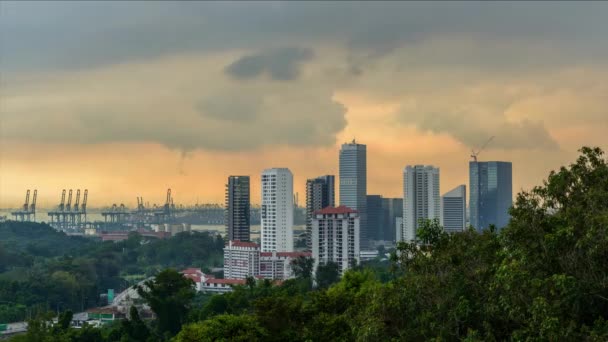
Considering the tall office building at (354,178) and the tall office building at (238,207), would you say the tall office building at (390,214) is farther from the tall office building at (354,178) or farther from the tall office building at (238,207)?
the tall office building at (238,207)

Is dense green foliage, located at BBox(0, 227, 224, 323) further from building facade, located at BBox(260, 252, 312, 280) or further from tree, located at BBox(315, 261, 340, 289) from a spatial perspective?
tree, located at BBox(315, 261, 340, 289)

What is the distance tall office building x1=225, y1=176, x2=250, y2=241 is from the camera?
74.4 meters

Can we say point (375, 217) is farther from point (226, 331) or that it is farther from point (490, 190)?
point (226, 331)

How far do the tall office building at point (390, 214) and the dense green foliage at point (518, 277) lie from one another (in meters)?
95.1

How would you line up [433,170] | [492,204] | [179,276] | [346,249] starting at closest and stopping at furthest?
[179,276], [346,249], [433,170], [492,204]

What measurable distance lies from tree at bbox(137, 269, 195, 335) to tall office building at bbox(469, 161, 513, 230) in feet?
257

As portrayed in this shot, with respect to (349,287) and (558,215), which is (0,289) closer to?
A: (349,287)

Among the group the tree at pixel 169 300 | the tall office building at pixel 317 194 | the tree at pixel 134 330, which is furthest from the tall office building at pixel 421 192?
the tree at pixel 134 330

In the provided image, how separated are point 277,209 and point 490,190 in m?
44.5

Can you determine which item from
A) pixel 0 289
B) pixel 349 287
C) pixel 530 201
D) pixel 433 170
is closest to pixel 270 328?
pixel 349 287

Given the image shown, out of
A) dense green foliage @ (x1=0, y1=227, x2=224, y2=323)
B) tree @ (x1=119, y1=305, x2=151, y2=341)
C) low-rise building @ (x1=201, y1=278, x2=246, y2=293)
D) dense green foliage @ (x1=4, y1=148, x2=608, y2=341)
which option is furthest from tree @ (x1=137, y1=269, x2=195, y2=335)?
low-rise building @ (x1=201, y1=278, x2=246, y2=293)

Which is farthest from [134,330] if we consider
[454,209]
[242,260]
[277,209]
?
[454,209]

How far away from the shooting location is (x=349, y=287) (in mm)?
20031

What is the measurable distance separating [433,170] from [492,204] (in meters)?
28.6
